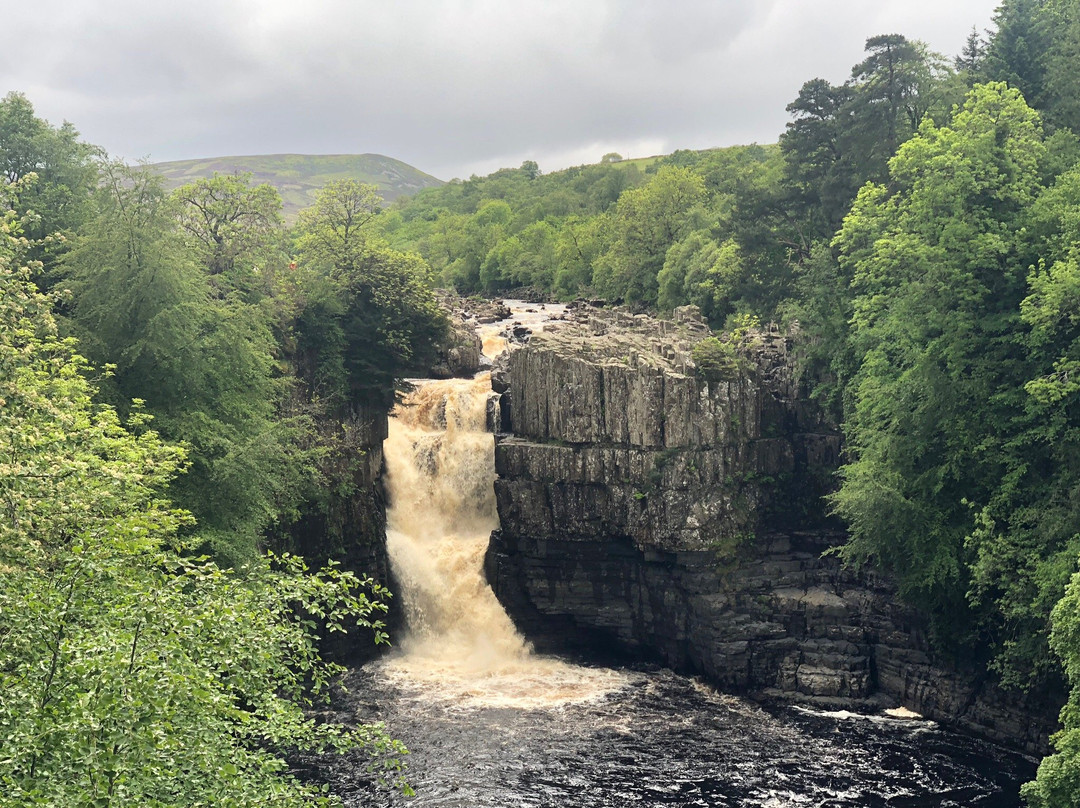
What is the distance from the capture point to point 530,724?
44.1 m

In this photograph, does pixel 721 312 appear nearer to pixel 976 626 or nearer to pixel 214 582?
pixel 976 626

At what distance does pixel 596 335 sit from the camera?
196 feet

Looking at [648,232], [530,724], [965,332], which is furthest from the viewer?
[648,232]

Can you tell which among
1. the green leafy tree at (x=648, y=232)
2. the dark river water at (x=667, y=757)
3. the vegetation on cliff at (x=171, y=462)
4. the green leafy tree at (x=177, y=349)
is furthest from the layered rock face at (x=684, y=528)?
the green leafy tree at (x=648, y=232)

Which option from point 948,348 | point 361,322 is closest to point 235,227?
point 361,322

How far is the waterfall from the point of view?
5238cm

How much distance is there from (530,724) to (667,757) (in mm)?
6150

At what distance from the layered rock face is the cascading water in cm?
209

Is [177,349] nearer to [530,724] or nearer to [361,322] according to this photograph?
[361,322]

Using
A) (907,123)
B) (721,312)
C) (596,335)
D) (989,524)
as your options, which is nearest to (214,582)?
(989,524)

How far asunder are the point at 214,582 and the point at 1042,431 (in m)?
32.3

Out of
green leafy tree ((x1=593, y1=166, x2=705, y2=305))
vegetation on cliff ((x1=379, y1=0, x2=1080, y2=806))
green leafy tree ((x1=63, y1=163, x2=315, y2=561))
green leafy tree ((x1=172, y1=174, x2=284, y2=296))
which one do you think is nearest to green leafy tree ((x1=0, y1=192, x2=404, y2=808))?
green leafy tree ((x1=63, y1=163, x2=315, y2=561))

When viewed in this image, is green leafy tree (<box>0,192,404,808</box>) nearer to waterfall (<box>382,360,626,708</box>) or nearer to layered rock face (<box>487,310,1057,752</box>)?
waterfall (<box>382,360,626,708</box>)

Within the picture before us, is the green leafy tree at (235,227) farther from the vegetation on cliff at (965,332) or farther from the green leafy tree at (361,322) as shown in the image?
the vegetation on cliff at (965,332)
